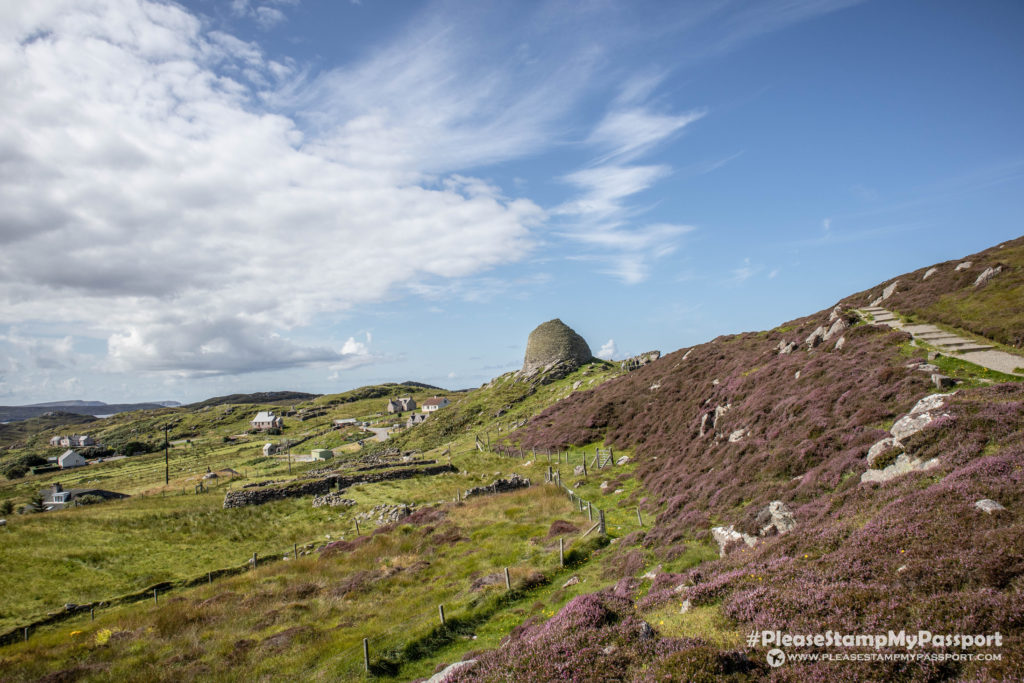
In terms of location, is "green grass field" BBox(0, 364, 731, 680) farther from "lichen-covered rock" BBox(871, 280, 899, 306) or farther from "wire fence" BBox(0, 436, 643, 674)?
"lichen-covered rock" BBox(871, 280, 899, 306)

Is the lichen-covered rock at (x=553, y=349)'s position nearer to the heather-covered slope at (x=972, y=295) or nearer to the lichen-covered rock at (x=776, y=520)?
the heather-covered slope at (x=972, y=295)

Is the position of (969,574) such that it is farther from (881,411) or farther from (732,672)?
(881,411)

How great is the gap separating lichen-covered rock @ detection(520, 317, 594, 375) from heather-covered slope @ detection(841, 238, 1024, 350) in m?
59.8

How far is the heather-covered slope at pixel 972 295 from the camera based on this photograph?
88.5ft

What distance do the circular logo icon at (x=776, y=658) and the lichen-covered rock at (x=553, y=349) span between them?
295ft

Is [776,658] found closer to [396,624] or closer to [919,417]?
[919,417]

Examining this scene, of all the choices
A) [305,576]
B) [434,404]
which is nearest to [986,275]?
[305,576]

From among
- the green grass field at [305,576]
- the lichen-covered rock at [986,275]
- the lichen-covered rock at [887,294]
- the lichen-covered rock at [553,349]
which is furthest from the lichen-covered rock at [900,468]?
the lichen-covered rock at [553,349]

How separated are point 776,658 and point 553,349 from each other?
9502 centimetres

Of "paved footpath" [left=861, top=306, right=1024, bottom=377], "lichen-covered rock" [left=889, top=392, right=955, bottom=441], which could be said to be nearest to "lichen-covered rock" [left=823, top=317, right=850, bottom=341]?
"paved footpath" [left=861, top=306, right=1024, bottom=377]

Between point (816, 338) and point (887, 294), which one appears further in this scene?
point (887, 294)

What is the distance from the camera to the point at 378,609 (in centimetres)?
2130

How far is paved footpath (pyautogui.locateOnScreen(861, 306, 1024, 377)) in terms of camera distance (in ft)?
71.2

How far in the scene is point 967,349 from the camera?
24.7 m
